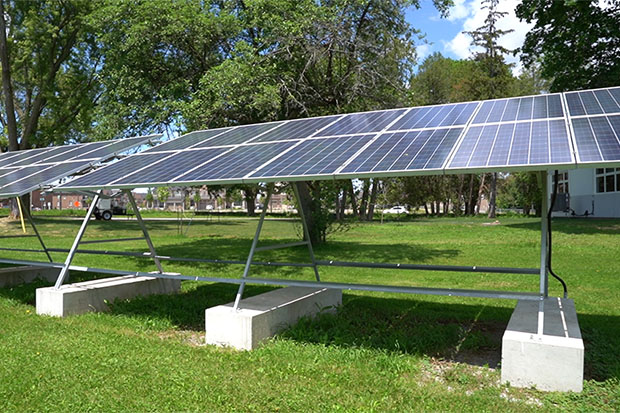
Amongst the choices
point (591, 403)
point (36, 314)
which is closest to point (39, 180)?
point (36, 314)

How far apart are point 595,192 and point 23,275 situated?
105ft

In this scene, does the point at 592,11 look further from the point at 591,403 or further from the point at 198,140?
the point at 591,403

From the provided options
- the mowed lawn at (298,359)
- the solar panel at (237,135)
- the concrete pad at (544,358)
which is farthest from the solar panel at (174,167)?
the concrete pad at (544,358)

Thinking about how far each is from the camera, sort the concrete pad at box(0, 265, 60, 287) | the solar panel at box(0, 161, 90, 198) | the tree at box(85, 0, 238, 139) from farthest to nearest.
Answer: the tree at box(85, 0, 238, 139) < the concrete pad at box(0, 265, 60, 287) < the solar panel at box(0, 161, 90, 198)

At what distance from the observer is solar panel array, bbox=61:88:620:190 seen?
4.59 metres

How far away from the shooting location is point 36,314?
287 inches

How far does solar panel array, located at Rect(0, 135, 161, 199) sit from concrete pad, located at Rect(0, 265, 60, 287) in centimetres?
189

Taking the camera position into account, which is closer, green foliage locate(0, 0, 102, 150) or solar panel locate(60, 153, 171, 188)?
solar panel locate(60, 153, 171, 188)

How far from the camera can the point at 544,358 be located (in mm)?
4539

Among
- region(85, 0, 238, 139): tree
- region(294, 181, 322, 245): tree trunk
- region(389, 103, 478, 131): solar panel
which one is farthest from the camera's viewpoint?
region(294, 181, 322, 245): tree trunk

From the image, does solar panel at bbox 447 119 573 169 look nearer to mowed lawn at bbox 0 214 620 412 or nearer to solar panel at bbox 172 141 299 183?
mowed lawn at bbox 0 214 620 412

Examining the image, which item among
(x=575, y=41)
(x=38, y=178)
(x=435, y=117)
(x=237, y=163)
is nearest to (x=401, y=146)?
(x=435, y=117)

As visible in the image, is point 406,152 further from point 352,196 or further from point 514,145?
point 352,196

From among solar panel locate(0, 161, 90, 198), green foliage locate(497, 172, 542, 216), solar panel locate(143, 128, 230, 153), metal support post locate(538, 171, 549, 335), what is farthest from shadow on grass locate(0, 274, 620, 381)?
green foliage locate(497, 172, 542, 216)
